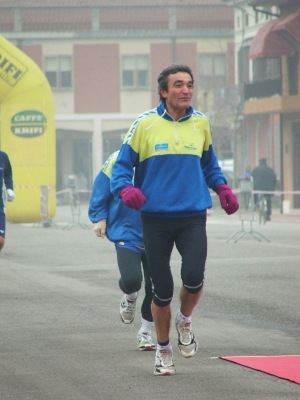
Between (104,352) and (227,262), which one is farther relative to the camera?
(227,262)

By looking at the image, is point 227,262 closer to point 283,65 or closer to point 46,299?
point 46,299

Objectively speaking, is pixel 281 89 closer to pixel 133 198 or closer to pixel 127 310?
pixel 127 310

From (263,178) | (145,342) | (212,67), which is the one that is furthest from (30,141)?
(212,67)

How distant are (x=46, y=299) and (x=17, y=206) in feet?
50.7

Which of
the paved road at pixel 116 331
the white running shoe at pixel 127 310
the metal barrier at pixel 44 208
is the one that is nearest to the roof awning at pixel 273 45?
the metal barrier at pixel 44 208

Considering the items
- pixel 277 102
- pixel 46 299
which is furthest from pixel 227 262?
pixel 277 102

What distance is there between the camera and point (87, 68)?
51969mm

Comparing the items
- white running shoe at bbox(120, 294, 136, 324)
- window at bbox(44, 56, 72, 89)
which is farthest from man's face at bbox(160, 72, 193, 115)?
window at bbox(44, 56, 72, 89)

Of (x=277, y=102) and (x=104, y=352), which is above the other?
(x=277, y=102)

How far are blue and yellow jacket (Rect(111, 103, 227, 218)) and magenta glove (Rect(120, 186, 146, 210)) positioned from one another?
139 mm

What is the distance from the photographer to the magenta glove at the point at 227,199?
632 cm

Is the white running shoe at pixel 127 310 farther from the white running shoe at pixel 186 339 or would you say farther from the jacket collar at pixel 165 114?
the jacket collar at pixel 165 114

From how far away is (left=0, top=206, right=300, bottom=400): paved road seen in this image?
5750 mm

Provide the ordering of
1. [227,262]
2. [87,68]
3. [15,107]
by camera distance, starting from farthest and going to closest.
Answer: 1. [87,68]
2. [15,107]
3. [227,262]
